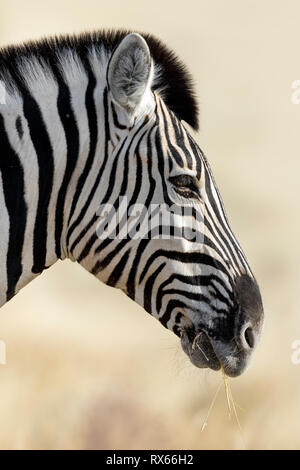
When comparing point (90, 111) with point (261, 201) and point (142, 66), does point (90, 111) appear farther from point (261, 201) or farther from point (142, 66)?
point (261, 201)

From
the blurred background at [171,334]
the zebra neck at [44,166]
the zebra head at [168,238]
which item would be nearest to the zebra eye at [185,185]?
the zebra head at [168,238]

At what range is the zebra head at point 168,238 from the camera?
441 cm

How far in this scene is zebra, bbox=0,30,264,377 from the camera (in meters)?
4.39

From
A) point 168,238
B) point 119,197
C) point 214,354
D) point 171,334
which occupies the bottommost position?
point 171,334

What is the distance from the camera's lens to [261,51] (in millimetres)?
16516

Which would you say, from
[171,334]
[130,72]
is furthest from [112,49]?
[171,334]

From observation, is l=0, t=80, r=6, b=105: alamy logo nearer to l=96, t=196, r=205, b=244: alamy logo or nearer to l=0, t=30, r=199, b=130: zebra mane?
l=0, t=30, r=199, b=130: zebra mane

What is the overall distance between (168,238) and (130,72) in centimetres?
91

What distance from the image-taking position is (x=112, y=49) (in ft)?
15.5

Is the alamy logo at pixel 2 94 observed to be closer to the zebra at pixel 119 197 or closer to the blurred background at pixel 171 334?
the zebra at pixel 119 197

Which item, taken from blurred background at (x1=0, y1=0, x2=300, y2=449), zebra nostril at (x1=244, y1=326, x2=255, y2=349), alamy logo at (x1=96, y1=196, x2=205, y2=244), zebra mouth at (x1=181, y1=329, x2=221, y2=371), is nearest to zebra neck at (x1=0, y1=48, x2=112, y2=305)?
alamy logo at (x1=96, y1=196, x2=205, y2=244)

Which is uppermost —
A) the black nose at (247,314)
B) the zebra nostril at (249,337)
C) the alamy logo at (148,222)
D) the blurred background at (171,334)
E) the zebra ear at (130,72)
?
the zebra ear at (130,72)

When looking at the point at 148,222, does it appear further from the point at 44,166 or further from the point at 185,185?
the point at 44,166

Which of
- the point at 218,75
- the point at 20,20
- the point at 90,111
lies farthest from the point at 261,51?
the point at 90,111
